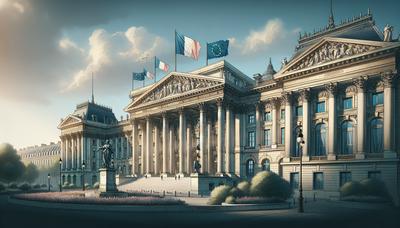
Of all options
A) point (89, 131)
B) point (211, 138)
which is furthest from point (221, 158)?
point (89, 131)

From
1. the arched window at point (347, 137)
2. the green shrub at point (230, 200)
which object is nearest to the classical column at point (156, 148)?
the green shrub at point (230, 200)

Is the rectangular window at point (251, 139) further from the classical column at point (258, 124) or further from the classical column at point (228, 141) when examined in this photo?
the classical column at point (228, 141)

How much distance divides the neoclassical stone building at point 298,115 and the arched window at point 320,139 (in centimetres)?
15

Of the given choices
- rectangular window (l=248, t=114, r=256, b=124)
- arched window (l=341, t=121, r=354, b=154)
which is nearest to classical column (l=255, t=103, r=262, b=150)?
rectangular window (l=248, t=114, r=256, b=124)

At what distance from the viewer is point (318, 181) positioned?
4900 centimetres

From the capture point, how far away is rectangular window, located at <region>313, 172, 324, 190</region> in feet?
159

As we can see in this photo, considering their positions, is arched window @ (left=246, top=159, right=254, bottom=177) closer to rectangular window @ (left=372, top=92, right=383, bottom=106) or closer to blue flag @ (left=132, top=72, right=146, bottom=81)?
rectangular window @ (left=372, top=92, right=383, bottom=106)

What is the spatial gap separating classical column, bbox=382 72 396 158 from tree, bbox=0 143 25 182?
82.6 meters

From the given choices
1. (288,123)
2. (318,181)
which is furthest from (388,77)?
(318,181)

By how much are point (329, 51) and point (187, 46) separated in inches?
919

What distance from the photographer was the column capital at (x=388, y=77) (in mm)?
42219

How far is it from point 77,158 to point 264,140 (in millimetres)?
58687

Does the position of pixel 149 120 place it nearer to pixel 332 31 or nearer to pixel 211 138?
pixel 211 138

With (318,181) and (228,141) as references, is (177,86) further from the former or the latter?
(318,181)
